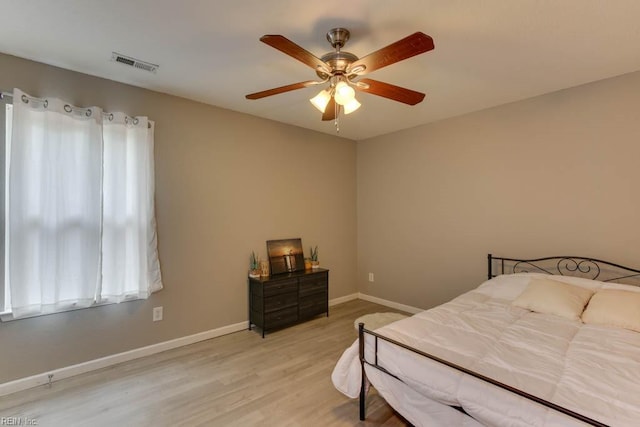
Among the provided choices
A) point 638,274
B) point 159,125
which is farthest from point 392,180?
point 159,125

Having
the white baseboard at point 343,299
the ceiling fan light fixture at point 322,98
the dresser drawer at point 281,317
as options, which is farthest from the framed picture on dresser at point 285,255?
the ceiling fan light fixture at point 322,98

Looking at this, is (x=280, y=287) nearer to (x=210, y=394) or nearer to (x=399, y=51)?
(x=210, y=394)

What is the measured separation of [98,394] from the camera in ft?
7.70

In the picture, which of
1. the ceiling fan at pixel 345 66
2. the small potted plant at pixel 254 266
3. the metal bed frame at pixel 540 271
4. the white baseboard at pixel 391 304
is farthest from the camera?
the white baseboard at pixel 391 304

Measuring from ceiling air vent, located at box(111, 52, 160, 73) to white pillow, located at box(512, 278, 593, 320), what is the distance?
3.63 m

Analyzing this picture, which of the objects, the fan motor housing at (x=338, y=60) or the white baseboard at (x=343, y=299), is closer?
the fan motor housing at (x=338, y=60)

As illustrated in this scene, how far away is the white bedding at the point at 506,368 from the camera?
4.29 ft

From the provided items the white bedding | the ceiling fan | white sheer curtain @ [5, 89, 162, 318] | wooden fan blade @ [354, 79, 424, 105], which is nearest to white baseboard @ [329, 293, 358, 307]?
the white bedding

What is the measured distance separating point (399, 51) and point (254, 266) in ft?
9.39

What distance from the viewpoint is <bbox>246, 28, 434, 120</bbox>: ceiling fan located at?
1.60 meters

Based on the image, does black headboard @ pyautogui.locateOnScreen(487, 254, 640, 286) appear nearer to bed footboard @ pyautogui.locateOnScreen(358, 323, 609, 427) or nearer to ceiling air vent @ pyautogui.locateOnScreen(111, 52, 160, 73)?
bed footboard @ pyautogui.locateOnScreen(358, 323, 609, 427)

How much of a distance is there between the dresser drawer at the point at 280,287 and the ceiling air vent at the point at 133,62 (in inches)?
92.6

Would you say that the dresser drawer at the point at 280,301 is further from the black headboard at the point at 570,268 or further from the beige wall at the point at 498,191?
the black headboard at the point at 570,268

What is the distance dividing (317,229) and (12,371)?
329 cm
